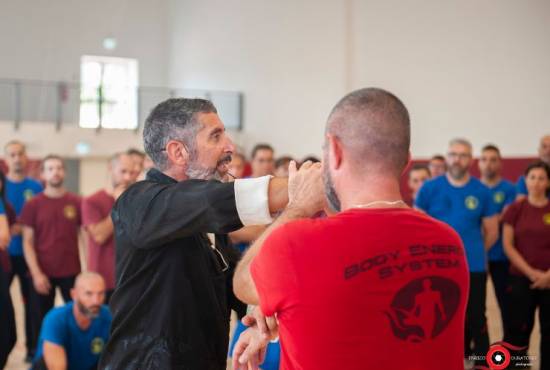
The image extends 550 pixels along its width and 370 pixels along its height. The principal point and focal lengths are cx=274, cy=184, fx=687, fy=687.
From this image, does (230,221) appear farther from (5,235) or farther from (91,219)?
(91,219)

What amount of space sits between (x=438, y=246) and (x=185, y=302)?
0.95 metres

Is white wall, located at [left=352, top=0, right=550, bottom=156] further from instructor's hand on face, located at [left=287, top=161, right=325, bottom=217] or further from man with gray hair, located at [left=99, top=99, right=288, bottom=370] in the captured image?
instructor's hand on face, located at [left=287, top=161, right=325, bottom=217]

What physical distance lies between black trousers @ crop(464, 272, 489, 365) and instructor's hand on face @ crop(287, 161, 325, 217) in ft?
14.6

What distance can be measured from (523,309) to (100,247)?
12.9 feet

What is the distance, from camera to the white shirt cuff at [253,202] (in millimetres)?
1924

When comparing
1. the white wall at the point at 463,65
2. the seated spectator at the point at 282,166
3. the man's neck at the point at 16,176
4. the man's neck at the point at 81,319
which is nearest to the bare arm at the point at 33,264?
the man's neck at the point at 16,176

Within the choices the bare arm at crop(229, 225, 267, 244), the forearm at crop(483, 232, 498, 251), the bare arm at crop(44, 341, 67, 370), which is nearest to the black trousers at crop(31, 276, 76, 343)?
the bare arm at crop(44, 341, 67, 370)

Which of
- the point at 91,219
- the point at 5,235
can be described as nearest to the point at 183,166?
the point at 5,235

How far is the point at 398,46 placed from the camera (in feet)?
39.8

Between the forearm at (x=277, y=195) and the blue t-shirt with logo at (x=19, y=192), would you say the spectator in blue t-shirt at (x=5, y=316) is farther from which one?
the forearm at (x=277, y=195)

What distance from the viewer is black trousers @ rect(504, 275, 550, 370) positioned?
6.16 meters

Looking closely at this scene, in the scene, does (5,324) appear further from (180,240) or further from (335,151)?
(335,151)

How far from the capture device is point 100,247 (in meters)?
6.45

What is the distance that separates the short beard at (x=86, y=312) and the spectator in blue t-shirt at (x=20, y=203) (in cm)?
172
